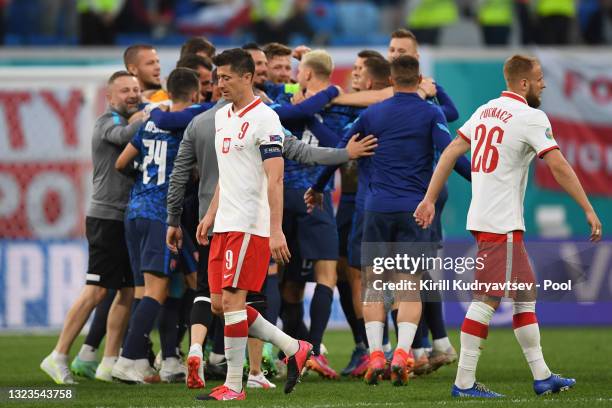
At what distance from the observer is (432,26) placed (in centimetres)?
1722

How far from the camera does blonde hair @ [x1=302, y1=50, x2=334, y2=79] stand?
31.4 feet

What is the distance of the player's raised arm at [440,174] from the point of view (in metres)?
7.92

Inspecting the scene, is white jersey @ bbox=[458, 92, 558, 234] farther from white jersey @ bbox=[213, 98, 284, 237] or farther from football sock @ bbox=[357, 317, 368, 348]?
football sock @ bbox=[357, 317, 368, 348]

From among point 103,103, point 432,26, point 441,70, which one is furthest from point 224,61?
point 432,26

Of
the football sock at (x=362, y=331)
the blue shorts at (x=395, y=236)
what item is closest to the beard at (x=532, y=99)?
the blue shorts at (x=395, y=236)

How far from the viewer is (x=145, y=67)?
1019cm

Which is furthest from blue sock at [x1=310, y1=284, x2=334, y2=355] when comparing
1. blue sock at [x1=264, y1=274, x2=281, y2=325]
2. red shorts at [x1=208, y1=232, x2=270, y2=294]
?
red shorts at [x1=208, y1=232, x2=270, y2=294]

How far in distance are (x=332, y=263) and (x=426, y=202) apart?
1.74 m

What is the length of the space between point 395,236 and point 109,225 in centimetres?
242

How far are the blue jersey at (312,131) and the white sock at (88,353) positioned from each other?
215 cm

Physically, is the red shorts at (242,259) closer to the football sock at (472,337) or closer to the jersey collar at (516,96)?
the football sock at (472,337)

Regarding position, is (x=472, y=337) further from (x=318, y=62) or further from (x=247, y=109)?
(x=318, y=62)

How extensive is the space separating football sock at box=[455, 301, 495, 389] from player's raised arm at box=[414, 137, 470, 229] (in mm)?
696

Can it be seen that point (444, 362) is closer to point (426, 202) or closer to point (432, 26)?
point (426, 202)
